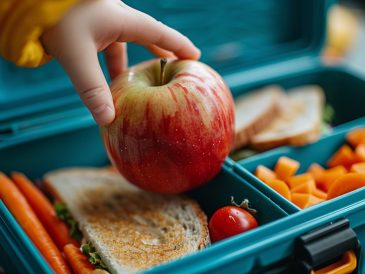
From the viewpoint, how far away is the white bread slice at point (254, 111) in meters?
1.27

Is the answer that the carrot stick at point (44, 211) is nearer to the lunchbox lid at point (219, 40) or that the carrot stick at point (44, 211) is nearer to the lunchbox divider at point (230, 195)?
the lunchbox lid at point (219, 40)

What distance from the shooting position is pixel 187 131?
0.92 meters

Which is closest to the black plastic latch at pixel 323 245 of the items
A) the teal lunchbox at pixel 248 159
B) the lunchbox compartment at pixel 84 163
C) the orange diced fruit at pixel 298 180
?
the teal lunchbox at pixel 248 159

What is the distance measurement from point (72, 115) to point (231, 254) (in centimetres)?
64

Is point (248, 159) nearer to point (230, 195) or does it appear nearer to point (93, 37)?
point (230, 195)

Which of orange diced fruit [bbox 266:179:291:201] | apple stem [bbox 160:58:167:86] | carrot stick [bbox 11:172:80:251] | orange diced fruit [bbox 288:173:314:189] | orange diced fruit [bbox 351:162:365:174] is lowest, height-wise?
carrot stick [bbox 11:172:80:251]

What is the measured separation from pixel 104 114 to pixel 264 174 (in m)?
0.38

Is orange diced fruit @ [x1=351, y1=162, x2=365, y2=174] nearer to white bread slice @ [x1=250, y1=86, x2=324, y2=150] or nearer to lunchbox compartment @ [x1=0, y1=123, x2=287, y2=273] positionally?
white bread slice @ [x1=250, y1=86, x2=324, y2=150]

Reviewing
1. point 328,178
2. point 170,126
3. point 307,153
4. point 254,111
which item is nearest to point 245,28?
point 254,111

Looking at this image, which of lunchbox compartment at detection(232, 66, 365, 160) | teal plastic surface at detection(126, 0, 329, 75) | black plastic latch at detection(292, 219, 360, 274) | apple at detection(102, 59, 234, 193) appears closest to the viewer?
black plastic latch at detection(292, 219, 360, 274)

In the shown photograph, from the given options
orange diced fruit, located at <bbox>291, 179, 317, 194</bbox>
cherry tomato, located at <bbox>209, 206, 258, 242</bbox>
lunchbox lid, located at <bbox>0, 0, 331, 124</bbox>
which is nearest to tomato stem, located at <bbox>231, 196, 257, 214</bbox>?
cherry tomato, located at <bbox>209, 206, 258, 242</bbox>

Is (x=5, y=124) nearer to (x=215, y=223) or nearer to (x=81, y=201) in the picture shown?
(x=81, y=201)

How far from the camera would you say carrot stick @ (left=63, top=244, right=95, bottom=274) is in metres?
0.93

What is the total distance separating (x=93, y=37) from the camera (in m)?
0.81
